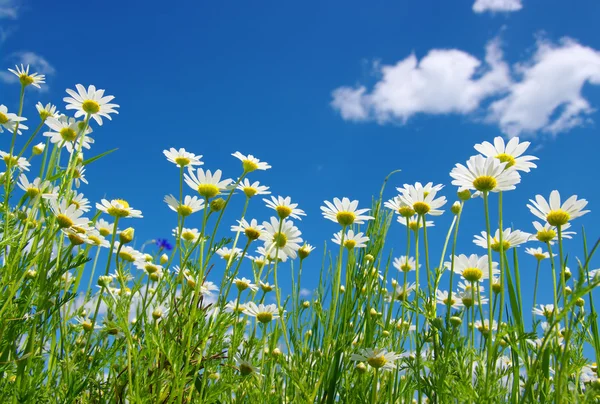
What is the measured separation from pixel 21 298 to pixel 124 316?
37 centimetres

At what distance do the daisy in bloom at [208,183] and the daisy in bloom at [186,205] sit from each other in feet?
0.27

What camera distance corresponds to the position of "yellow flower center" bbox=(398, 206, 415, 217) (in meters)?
1.91

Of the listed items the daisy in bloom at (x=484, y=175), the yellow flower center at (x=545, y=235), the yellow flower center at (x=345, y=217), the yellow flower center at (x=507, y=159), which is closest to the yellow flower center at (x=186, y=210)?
the yellow flower center at (x=345, y=217)

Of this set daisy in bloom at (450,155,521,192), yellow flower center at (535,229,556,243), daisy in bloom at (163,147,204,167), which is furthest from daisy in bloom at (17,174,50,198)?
yellow flower center at (535,229,556,243)

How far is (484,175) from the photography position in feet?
4.72

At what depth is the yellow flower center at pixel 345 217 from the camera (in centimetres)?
189

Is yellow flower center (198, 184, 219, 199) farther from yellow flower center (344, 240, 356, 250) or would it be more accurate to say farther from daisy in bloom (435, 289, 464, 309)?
daisy in bloom (435, 289, 464, 309)

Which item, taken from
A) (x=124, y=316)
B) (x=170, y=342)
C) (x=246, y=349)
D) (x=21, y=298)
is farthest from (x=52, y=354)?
(x=246, y=349)

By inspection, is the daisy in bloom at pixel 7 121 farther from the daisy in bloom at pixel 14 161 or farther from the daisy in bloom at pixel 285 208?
the daisy in bloom at pixel 285 208

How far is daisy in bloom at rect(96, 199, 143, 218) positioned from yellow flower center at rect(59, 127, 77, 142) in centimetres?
43

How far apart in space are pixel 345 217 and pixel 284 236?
0.84ft

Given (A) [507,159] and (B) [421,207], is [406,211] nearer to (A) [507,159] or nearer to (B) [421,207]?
(B) [421,207]

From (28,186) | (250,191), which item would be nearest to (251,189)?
(250,191)

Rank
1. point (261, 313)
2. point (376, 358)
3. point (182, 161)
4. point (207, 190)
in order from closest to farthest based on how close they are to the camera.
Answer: point (376, 358) < point (207, 190) < point (182, 161) < point (261, 313)
